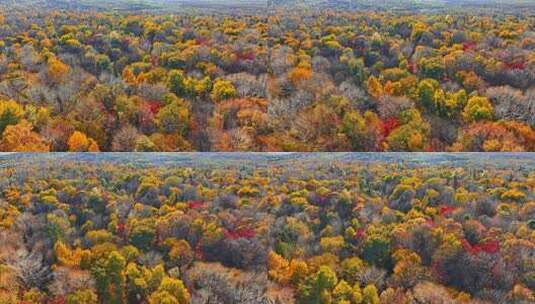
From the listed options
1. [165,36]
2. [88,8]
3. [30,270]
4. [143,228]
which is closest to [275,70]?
[165,36]

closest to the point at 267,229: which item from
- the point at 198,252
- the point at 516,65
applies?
the point at 198,252

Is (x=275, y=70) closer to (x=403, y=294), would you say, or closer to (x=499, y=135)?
(x=499, y=135)

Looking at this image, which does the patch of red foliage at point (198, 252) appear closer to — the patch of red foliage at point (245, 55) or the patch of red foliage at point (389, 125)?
the patch of red foliage at point (389, 125)

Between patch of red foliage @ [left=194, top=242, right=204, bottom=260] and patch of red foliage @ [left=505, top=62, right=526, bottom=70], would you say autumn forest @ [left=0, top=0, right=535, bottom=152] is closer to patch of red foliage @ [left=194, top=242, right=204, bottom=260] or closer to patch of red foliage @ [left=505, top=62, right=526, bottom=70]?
patch of red foliage @ [left=505, top=62, right=526, bottom=70]

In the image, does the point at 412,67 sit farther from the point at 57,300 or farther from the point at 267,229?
the point at 57,300

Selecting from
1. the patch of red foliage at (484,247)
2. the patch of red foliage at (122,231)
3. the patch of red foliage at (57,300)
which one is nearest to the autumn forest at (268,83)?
the patch of red foliage at (122,231)

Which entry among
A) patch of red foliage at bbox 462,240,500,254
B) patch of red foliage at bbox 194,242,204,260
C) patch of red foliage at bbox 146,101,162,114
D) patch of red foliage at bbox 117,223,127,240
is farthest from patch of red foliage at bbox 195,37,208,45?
patch of red foliage at bbox 462,240,500,254

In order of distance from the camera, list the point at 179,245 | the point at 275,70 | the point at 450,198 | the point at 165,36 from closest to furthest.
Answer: the point at 179,245 < the point at 450,198 < the point at 275,70 < the point at 165,36
